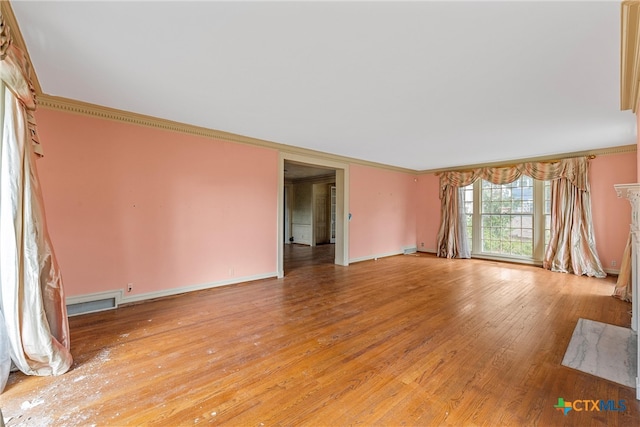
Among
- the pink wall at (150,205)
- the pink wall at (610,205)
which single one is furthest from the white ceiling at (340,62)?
the pink wall at (610,205)

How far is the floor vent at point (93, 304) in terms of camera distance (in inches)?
121

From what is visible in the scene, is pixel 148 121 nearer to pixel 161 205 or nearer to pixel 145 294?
pixel 161 205

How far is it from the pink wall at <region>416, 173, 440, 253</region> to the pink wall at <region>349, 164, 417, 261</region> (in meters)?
0.17

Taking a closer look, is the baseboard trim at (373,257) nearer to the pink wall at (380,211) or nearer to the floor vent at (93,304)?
the pink wall at (380,211)

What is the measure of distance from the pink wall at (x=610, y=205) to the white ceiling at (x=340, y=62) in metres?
1.44

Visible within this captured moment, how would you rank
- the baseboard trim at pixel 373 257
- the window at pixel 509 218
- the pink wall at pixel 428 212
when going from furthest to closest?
the pink wall at pixel 428 212
the baseboard trim at pixel 373 257
the window at pixel 509 218

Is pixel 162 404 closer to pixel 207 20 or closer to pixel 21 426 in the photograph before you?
pixel 21 426

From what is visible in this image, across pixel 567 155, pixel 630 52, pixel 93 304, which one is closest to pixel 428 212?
pixel 567 155

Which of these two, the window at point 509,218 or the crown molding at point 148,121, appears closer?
the crown molding at point 148,121

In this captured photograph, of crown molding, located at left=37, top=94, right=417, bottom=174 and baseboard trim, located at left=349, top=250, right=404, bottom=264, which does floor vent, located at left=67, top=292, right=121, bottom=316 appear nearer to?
crown molding, located at left=37, top=94, right=417, bottom=174

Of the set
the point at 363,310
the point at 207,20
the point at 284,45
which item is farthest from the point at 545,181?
the point at 207,20

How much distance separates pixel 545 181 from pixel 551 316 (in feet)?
12.8

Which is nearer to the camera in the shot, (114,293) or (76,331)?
(76,331)

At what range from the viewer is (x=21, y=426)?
1.52 m
